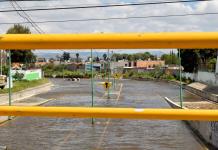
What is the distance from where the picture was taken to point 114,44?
2.10m

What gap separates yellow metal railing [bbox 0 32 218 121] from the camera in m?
2.03

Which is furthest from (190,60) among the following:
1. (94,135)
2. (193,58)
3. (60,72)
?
(60,72)

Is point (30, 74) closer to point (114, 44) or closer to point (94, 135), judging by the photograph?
point (94, 135)

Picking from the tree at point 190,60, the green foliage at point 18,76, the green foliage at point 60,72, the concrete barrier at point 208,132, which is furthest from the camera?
the green foliage at point 60,72

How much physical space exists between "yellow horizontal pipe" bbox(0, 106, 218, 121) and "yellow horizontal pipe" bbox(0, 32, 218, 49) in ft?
0.90

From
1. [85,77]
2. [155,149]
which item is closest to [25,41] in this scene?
[155,149]

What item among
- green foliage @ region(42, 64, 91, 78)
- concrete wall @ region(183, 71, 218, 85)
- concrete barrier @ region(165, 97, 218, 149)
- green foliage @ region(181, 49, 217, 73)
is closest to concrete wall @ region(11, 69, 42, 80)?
green foliage @ region(181, 49, 217, 73)

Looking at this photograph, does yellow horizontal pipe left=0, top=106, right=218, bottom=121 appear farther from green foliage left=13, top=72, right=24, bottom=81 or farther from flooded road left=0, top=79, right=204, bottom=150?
green foliage left=13, top=72, right=24, bottom=81

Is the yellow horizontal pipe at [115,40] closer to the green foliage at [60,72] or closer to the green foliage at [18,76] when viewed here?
the green foliage at [18,76]

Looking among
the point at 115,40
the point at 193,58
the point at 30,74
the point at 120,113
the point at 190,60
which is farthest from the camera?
the point at 190,60

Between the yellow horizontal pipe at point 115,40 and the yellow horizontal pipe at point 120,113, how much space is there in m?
0.27

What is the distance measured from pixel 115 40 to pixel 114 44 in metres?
0.05

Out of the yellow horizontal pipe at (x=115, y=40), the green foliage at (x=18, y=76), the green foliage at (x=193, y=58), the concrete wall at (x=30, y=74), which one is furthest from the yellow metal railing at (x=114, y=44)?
the green foliage at (x=193, y=58)

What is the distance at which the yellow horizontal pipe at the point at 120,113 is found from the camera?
2.13m
